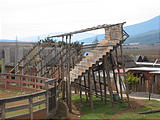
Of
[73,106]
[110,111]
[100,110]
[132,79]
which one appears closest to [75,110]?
[73,106]

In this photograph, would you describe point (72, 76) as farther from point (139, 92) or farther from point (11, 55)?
point (11, 55)

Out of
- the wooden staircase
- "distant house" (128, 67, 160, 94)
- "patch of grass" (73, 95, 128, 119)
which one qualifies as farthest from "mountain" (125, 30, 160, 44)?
"patch of grass" (73, 95, 128, 119)

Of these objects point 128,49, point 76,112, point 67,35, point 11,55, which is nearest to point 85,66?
point 67,35

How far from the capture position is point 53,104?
12.0m

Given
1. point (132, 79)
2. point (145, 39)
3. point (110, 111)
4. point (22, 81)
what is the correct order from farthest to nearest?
1. point (145, 39)
2. point (132, 79)
3. point (22, 81)
4. point (110, 111)

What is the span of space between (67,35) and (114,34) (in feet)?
12.3

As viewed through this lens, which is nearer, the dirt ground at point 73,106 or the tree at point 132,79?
the dirt ground at point 73,106

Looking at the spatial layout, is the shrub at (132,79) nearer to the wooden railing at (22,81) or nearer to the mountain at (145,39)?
the wooden railing at (22,81)

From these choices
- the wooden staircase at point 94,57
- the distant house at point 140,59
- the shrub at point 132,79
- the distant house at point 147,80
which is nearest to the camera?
the wooden staircase at point 94,57

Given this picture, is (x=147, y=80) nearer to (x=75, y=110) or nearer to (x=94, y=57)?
(x=94, y=57)

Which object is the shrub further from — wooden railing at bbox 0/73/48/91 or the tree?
wooden railing at bbox 0/73/48/91

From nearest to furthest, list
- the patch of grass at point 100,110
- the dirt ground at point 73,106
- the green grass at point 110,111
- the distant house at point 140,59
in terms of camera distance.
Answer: the dirt ground at point 73,106 → the green grass at point 110,111 → the patch of grass at point 100,110 → the distant house at point 140,59

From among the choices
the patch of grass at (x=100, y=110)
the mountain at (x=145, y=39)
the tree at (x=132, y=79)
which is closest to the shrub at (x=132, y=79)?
the tree at (x=132, y=79)

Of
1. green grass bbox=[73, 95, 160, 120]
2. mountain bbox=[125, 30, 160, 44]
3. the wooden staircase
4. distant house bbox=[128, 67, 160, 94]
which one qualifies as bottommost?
green grass bbox=[73, 95, 160, 120]
